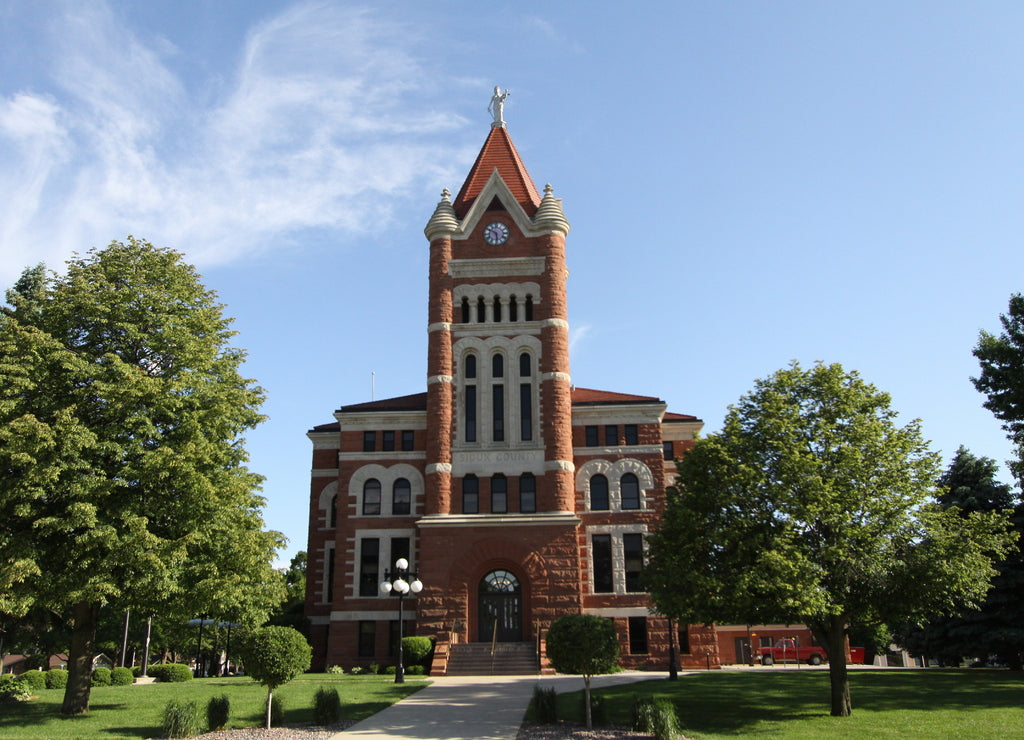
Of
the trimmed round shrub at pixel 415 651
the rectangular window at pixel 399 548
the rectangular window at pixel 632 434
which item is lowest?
the trimmed round shrub at pixel 415 651

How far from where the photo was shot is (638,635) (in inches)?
1467

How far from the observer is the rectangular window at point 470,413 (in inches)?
1547

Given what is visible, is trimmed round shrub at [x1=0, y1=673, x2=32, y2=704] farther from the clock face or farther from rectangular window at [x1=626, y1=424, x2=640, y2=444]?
the clock face

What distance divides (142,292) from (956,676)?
30.0 meters

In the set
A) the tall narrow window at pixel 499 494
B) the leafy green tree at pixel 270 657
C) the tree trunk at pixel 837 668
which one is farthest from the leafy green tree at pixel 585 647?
the tall narrow window at pixel 499 494

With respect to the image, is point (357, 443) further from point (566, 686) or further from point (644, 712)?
point (644, 712)

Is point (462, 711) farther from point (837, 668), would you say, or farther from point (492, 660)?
point (492, 660)

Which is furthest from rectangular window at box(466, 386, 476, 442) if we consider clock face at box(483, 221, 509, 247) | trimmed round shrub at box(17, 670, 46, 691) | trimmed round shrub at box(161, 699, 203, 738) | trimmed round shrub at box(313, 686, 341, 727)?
trimmed round shrub at box(161, 699, 203, 738)

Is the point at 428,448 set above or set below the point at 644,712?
above

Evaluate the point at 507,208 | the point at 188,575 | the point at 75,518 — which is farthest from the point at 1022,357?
the point at 75,518

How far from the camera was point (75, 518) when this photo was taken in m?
18.9

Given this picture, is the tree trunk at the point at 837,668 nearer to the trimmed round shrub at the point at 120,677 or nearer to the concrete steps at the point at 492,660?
the concrete steps at the point at 492,660

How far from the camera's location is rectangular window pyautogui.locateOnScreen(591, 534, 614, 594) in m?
38.0

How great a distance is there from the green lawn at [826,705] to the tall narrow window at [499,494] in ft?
38.9
